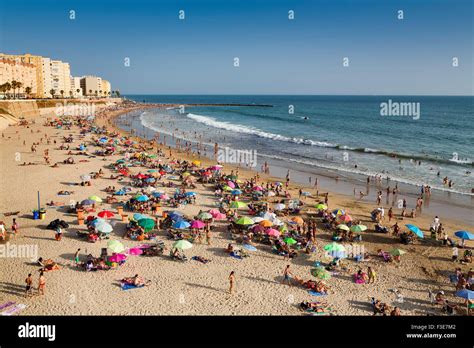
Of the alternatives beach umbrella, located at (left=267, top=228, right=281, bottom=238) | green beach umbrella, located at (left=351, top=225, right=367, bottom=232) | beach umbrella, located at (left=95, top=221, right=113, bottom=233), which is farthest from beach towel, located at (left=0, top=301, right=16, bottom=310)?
green beach umbrella, located at (left=351, top=225, right=367, bottom=232)

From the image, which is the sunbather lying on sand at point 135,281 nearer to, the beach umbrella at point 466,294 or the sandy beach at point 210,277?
the sandy beach at point 210,277

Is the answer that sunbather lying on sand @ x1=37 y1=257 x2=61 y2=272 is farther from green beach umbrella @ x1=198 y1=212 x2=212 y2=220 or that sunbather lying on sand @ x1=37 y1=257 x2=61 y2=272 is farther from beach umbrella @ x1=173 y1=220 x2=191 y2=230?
green beach umbrella @ x1=198 y1=212 x2=212 y2=220

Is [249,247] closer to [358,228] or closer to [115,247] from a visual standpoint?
[358,228]

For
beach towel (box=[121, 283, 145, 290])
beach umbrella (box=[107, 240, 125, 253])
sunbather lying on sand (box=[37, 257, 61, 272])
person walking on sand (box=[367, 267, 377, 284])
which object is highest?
beach umbrella (box=[107, 240, 125, 253])

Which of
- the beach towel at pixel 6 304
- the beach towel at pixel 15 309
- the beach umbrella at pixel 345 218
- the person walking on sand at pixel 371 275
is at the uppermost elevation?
the beach umbrella at pixel 345 218

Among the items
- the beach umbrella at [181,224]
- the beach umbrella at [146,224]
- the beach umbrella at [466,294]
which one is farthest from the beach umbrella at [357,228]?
the beach umbrella at [146,224]

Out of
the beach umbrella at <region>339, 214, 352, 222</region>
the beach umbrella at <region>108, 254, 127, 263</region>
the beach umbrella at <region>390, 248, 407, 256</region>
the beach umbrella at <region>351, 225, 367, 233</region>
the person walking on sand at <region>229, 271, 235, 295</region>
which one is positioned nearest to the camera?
the person walking on sand at <region>229, 271, 235, 295</region>

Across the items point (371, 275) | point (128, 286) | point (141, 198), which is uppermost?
point (141, 198)

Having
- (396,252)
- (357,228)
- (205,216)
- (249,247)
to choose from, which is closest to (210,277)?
(249,247)

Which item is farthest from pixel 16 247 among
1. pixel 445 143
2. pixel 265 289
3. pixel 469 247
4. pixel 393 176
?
pixel 445 143

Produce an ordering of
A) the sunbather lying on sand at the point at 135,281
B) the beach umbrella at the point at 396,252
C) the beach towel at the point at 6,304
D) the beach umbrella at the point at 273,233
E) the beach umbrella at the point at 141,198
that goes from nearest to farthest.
A: the beach towel at the point at 6,304
the sunbather lying on sand at the point at 135,281
the beach umbrella at the point at 396,252
the beach umbrella at the point at 273,233
the beach umbrella at the point at 141,198
